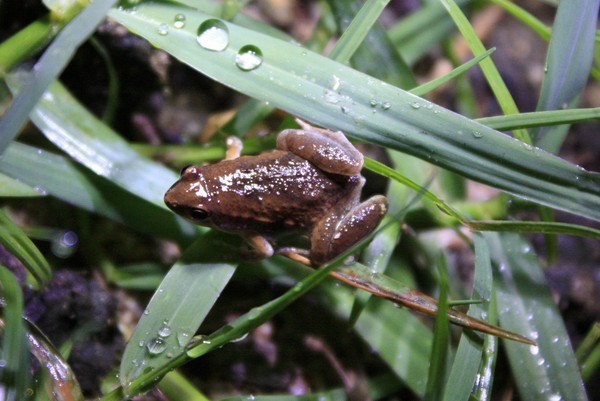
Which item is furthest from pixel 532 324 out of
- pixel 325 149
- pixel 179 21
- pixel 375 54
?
pixel 179 21

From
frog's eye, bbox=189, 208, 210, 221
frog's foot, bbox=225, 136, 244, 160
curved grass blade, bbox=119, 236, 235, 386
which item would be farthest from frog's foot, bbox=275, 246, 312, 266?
frog's foot, bbox=225, 136, 244, 160

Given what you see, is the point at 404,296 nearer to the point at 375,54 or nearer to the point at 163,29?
the point at 375,54

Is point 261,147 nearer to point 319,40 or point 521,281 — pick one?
point 319,40

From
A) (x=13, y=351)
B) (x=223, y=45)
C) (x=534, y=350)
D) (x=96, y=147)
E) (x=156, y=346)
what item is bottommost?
(x=13, y=351)

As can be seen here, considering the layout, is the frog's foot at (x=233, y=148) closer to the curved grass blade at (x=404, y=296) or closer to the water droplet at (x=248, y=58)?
the water droplet at (x=248, y=58)

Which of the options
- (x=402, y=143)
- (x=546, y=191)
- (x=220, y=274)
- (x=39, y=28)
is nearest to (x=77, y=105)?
(x=39, y=28)

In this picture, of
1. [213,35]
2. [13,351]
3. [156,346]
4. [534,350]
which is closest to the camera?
[13,351]
